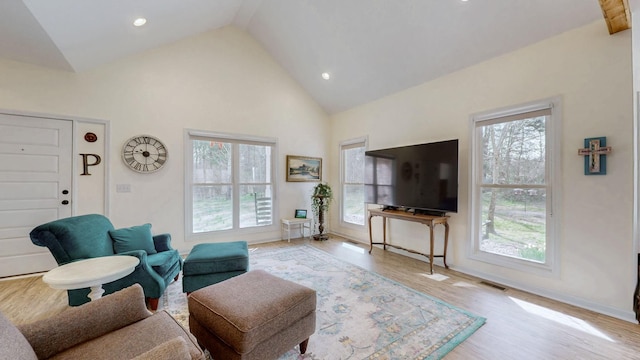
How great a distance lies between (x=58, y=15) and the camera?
2387mm

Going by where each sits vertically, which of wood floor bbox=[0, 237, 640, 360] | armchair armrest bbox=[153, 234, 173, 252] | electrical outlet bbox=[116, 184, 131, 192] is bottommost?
wood floor bbox=[0, 237, 640, 360]

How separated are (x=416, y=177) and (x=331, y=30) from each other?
8.19 ft

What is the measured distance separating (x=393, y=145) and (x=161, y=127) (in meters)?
3.71

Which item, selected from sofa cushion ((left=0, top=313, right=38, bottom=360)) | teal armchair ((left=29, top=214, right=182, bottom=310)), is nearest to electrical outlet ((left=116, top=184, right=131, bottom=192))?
A: teal armchair ((left=29, top=214, right=182, bottom=310))

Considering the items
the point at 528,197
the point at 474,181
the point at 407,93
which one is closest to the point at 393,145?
the point at 407,93

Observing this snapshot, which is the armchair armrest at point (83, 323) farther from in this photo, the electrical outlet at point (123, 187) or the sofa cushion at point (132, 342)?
the electrical outlet at point (123, 187)

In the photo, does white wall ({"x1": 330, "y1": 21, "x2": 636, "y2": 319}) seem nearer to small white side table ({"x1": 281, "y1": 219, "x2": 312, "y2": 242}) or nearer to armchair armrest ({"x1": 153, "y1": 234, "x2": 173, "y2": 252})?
small white side table ({"x1": 281, "y1": 219, "x2": 312, "y2": 242})

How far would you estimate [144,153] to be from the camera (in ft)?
12.5

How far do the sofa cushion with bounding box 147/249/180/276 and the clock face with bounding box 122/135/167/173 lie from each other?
1563 mm

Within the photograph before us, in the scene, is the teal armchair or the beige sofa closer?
the beige sofa

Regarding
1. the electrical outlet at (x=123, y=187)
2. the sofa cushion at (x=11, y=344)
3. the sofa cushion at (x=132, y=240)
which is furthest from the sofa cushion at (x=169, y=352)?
the electrical outlet at (x=123, y=187)

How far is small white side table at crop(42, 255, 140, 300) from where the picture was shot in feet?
5.27

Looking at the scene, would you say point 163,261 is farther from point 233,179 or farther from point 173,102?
point 173,102

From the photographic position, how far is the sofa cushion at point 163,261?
251 cm
